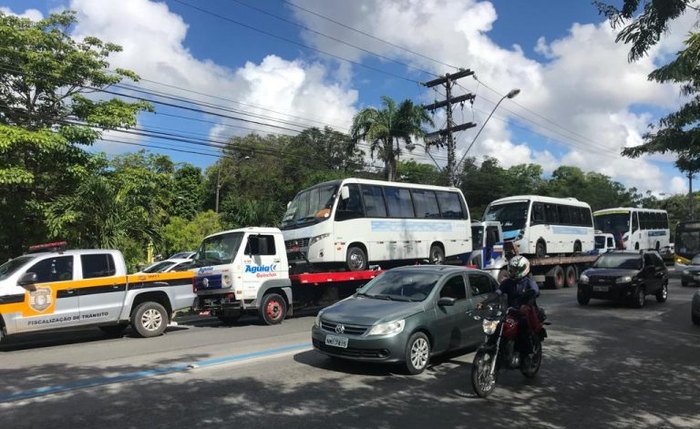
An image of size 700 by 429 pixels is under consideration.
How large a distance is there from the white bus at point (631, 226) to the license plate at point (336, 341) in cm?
3415

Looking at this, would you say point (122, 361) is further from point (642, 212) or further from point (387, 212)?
point (642, 212)

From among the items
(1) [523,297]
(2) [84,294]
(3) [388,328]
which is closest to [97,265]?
(2) [84,294]

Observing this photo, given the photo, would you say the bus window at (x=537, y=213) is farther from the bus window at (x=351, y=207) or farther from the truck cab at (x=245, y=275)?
the truck cab at (x=245, y=275)

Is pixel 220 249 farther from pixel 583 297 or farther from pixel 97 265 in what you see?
pixel 583 297

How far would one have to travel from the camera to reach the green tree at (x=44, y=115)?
51.7ft

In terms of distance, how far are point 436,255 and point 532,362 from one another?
9571mm

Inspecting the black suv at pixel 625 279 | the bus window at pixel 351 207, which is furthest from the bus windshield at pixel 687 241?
the bus window at pixel 351 207

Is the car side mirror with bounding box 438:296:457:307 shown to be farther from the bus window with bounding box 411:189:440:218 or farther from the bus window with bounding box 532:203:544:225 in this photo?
the bus window with bounding box 532:203:544:225

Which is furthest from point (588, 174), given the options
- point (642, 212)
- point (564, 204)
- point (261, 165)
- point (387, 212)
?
point (387, 212)

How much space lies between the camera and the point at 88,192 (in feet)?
52.3

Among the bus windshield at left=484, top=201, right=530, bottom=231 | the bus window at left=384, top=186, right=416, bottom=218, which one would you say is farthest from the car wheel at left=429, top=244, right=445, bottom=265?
the bus windshield at left=484, top=201, right=530, bottom=231

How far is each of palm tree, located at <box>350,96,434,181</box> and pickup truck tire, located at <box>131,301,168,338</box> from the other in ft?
71.4

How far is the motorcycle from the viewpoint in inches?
262

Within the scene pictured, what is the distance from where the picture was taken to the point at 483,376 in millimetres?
6648
